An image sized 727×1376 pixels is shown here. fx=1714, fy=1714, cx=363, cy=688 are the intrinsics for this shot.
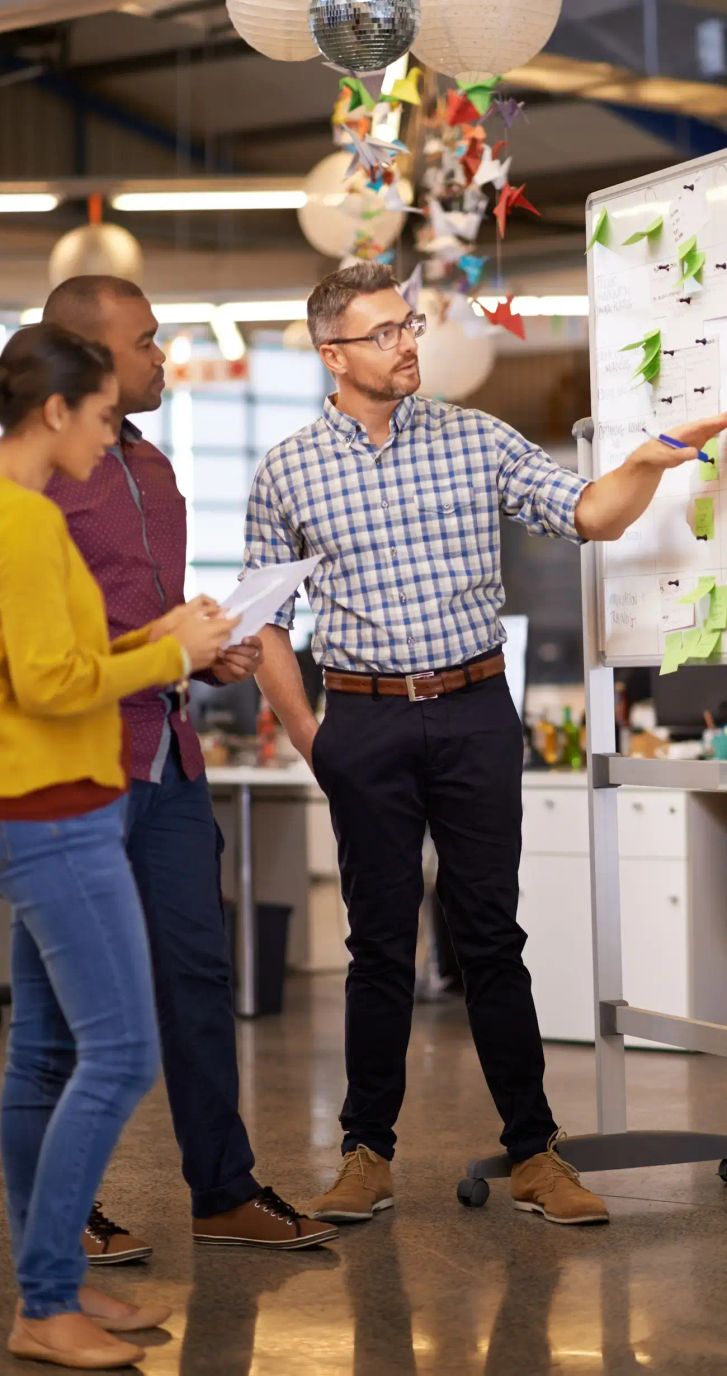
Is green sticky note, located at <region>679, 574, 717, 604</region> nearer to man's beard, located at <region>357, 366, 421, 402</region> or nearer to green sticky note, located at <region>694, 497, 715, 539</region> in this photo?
green sticky note, located at <region>694, 497, 715, 539</region>

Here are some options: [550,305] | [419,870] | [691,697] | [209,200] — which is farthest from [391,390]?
[209,200]

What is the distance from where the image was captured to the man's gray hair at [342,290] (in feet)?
10.4

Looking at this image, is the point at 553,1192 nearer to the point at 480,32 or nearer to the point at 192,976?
the point at 192,976

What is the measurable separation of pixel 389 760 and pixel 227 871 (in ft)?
Answer: 12.9

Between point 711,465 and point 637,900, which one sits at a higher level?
point 711,465

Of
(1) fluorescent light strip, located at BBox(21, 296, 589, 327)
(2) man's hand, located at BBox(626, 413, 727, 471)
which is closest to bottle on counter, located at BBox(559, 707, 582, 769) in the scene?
(2) man's hand, located at BBox(626, 413, 727, 471)

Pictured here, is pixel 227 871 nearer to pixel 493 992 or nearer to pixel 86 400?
pixel 493 992

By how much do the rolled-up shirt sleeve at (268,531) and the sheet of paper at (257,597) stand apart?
67 centimetres

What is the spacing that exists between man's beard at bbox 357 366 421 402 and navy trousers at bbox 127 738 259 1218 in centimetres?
79

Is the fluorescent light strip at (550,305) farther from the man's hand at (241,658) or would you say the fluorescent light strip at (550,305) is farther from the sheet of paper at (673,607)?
the man's hand at (241,658)

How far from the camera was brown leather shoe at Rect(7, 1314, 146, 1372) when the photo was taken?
92.3 inches

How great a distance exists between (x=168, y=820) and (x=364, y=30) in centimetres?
204

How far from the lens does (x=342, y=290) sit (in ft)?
10.5

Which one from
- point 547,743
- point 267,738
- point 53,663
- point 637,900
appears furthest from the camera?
point 267,738
